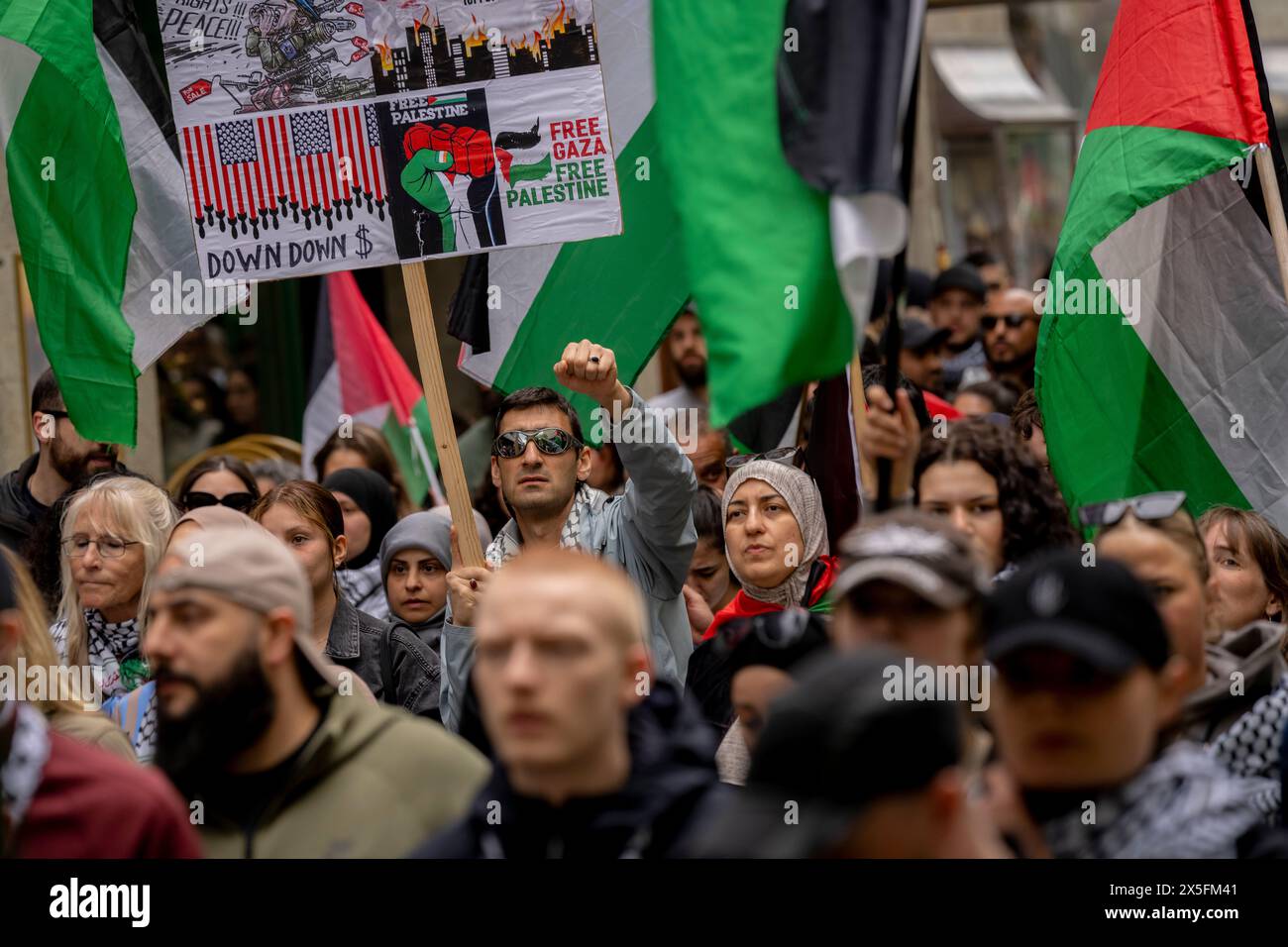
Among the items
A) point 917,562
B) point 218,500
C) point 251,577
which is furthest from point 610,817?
point 218,500

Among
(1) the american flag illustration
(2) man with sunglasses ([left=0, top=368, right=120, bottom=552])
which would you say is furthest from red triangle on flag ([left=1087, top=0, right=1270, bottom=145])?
(2) man with sunglasses ([left=0, top=368, right=120, bottom=552])

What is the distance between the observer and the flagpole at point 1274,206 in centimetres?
589

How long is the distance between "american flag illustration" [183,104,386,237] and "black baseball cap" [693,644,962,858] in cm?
366

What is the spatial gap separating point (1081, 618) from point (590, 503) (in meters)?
2.90

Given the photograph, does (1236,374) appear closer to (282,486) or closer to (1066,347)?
(1066,347)

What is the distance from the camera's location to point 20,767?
140 inches

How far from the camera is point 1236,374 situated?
20.2 feet

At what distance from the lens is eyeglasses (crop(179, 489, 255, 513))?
7090mm
